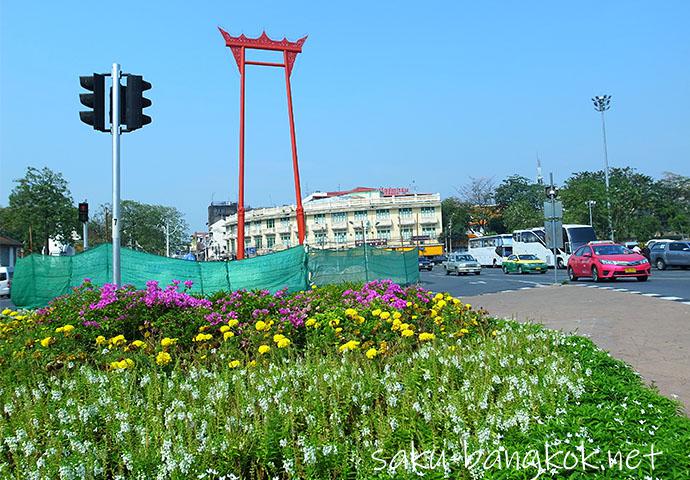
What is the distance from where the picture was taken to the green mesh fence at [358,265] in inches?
779

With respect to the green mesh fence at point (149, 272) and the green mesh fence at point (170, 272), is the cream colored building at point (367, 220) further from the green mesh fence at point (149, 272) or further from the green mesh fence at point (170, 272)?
the green mesh fence at point (149, 272)

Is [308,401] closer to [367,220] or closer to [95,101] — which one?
[95,101]

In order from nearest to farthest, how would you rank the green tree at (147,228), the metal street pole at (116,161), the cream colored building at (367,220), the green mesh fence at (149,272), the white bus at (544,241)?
the metal street pole at (116,161), the green mesh fence at (149,272), the white bus at (544,241), the green tree at (147,228), the cream colored building at (367,220)

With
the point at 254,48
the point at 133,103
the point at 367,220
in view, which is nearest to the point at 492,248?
the point at 254,48

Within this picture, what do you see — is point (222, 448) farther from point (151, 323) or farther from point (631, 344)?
point (631, 344)

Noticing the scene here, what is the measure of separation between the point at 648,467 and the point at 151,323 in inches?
210

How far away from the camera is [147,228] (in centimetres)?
9681

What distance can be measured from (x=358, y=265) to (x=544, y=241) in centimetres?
3239

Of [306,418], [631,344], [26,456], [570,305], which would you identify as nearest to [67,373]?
[26,456]

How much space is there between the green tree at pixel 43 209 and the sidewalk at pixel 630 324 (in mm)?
38012

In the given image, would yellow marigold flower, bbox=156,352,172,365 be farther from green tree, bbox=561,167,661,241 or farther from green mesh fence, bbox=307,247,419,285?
green tree, bbox=561,167,661,241

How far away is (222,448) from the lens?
3.21 m

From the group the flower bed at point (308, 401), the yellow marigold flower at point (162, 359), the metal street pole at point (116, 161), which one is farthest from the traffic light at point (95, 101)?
the yellow marigold flower at point (162, 359)

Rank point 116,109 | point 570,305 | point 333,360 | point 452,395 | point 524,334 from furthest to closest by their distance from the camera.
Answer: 1. point 570,305
2. point 116,109
3. point 524,334
4. point 333,360
5. point 452,395
